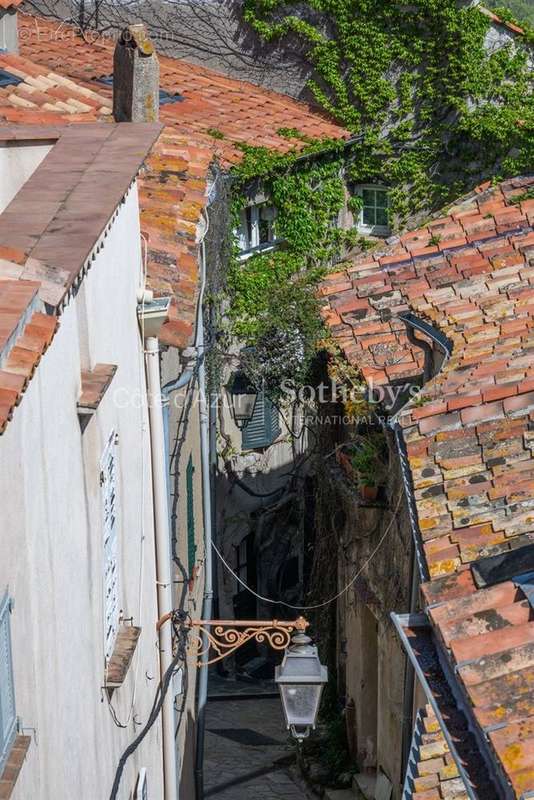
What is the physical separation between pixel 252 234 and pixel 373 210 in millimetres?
2476

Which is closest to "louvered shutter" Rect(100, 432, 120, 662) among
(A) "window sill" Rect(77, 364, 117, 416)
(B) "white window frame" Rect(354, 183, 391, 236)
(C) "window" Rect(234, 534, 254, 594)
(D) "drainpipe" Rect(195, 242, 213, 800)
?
(A) "window sill" Rect(77, 364, 117, 416)

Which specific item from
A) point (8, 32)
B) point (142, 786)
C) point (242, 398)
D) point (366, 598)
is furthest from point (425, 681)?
point (8, 32)

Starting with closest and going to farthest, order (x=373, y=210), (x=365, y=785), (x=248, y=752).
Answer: (x=365, y=785) < (x=248, y=752) < (x=373, y=210)

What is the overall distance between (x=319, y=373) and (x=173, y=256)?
247 inches

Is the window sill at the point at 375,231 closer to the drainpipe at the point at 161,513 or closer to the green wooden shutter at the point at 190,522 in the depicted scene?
the green wooden shutter at the point at 190,522

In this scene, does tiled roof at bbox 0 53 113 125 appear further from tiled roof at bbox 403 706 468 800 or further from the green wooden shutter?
tiled roof at bbox 403 706 468 800

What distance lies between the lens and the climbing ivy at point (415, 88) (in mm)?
18859

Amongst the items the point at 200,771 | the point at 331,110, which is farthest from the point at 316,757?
the point at 331,110

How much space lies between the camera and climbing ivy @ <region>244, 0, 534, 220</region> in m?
18.9

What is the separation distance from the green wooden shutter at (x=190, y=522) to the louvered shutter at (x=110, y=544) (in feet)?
12.7

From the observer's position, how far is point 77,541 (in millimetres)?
6070

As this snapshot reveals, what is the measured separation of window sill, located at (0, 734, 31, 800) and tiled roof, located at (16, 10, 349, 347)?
455 cm

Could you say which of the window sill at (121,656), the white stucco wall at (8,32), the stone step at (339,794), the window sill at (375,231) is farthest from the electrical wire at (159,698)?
the window sill at (375,231)

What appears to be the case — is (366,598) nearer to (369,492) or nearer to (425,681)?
(369,492)
